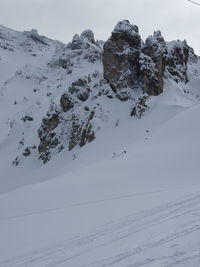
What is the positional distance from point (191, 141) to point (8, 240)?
439 inches

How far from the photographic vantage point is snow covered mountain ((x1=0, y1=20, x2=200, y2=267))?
24.4ft

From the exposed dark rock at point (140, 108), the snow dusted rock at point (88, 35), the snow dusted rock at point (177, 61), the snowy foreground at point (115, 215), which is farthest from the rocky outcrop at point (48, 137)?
the snow dusted rock at point (88, 35)

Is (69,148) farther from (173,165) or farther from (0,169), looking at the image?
(173,165)

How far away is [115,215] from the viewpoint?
31.4 ft

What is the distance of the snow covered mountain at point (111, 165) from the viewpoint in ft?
24.4

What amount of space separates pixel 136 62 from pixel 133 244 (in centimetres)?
2119

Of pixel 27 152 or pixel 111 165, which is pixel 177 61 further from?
pixel 111 165

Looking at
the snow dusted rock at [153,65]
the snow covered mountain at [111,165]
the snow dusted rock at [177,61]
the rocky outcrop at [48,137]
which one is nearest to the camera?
the snow covered mountain at [111,165]

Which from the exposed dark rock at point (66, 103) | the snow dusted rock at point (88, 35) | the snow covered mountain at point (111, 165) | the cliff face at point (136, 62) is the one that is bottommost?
the snow covered mountain at point (111, 165)

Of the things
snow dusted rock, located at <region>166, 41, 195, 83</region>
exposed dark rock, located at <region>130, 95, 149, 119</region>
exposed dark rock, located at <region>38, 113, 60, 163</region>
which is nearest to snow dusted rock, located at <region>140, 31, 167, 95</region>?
exposed dark rock, located at <region>130, 95, 149, 119</region>

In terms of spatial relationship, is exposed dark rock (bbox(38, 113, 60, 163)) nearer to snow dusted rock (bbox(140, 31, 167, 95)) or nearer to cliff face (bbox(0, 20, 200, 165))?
cliff face (bbox(0, 20, 200, 165))

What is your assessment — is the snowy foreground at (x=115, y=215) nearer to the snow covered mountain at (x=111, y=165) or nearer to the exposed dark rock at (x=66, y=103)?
the snow covered mountain at (x=111, y=165)

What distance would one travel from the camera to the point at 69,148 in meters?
26.2

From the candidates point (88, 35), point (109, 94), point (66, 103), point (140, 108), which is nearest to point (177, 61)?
point (109, 94)
